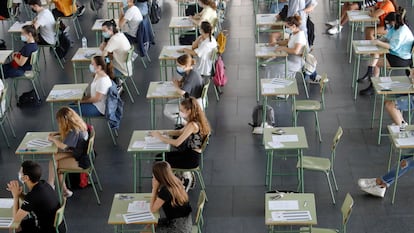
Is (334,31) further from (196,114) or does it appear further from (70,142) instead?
(70,142)

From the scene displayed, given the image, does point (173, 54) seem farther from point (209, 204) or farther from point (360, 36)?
point (360, 36)

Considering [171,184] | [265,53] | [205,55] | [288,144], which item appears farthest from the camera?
[265,53]

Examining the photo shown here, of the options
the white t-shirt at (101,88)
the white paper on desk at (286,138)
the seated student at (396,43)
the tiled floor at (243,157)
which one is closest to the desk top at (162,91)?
the white t-shirt at (101,88)

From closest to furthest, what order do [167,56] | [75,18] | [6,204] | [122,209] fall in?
[122,209] → [6,204] → [167,56] → [75,18]

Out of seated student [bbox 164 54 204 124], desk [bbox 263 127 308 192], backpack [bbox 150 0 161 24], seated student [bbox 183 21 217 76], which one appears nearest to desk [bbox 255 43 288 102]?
seated student [bbox 183 21 217 76]

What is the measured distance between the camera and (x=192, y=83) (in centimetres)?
941

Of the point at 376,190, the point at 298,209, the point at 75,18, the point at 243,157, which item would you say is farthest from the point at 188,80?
the point at 75,18

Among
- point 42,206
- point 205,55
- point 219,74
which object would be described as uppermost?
point 205,55

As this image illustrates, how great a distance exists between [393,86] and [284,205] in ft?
10.4

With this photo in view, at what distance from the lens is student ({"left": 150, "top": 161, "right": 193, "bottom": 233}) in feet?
22.3

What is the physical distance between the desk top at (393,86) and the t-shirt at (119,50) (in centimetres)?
375

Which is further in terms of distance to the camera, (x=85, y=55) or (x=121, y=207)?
(x=85, y=55)

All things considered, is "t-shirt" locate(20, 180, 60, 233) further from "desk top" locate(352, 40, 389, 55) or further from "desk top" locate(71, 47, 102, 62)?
"desk top" locate(352, 40, 389, 55)

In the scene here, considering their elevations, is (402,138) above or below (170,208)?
above
